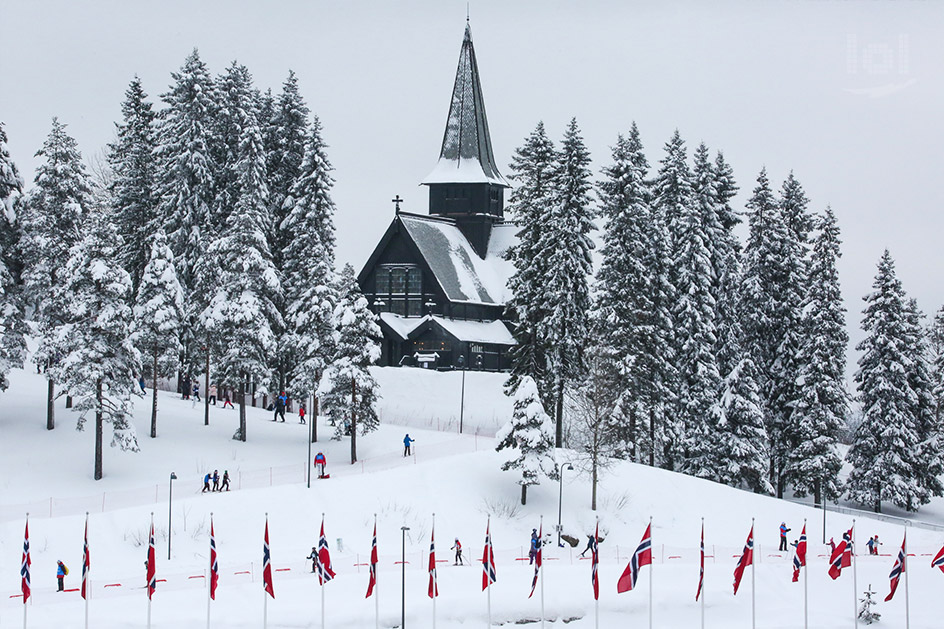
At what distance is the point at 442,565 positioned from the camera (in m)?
41.9

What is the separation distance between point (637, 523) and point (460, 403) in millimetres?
20843

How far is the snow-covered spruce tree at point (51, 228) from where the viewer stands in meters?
50.2

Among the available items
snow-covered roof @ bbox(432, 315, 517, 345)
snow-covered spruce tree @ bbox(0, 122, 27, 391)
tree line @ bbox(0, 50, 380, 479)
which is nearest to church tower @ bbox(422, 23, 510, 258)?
snow-covered roof @ bbox(432, 315, 517, 345)

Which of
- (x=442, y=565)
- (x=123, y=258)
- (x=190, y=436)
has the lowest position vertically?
(x=442, y=565)

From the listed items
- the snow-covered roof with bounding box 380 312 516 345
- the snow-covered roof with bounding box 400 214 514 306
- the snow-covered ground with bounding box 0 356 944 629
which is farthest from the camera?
the snow-covered roof with bounding box 400 214 514 306

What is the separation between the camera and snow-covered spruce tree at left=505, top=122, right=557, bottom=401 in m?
54.0

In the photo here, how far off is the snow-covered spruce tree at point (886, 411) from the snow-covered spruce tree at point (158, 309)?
3360 centimetres

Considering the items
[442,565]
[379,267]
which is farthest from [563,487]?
[379,267]

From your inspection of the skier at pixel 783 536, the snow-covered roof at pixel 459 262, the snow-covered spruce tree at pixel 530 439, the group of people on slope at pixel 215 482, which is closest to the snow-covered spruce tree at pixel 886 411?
the skier at pixel 783 536

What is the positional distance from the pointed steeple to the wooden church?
76 millimetres

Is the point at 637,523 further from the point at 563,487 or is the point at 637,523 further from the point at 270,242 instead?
the point at 270,242

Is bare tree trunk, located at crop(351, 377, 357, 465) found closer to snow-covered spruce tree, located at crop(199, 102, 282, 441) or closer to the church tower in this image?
snow-covered spruce tree, located at crop(199, 102, 282, 441)

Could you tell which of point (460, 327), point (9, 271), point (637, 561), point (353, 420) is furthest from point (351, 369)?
point (460, 327)

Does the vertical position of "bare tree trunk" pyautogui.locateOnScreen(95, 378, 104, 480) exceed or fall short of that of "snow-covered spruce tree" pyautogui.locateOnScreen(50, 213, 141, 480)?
it falls short
